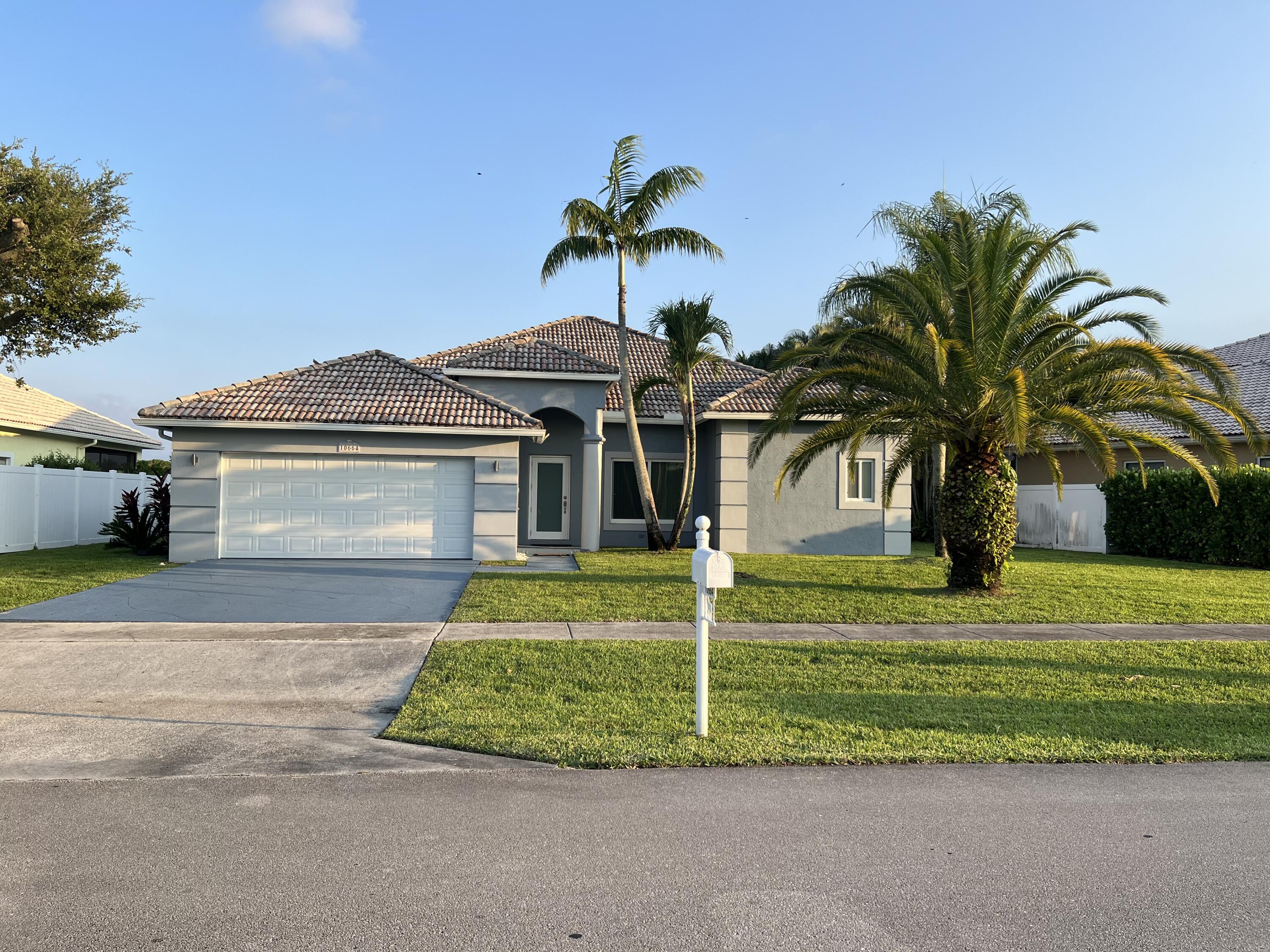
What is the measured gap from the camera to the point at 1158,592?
1414 cm

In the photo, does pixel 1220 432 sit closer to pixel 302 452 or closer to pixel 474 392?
pixel 474 392

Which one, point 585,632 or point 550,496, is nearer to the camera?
point 585,632

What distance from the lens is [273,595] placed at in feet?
42.3

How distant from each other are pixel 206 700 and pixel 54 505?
16.7 metres

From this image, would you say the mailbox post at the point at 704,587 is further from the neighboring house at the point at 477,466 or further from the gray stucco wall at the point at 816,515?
the gray stucco wall at the point at 816,515

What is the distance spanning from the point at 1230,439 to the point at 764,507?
12.0m

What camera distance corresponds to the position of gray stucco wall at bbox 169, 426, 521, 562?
55.7 ft

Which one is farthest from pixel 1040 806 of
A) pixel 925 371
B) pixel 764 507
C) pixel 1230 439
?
→ pixel 1230 439

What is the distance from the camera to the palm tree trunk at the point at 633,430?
61.0ft

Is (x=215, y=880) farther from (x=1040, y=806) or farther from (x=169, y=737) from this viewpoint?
(x=1040, y=806)

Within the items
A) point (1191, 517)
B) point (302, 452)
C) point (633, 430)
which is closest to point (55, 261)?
point (302, 452)

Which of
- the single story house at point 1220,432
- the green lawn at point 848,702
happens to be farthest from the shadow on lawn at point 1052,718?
the single story house at point 1220,432

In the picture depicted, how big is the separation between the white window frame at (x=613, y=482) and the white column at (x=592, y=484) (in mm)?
1327

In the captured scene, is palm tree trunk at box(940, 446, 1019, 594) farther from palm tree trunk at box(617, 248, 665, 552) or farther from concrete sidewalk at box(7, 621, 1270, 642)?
palm tree trunk at box(617, 248, 665, 552)
